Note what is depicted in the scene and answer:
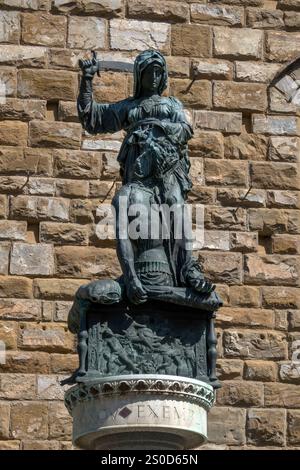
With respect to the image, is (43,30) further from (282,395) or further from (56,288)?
(282,395)

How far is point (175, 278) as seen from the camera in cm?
860

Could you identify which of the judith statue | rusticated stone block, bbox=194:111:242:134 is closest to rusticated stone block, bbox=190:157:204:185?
rusticated stone block, bbox=194:111:242:134

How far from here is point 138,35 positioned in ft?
40.3

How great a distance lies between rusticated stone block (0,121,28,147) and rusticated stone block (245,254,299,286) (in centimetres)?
189

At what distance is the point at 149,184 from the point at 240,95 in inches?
147

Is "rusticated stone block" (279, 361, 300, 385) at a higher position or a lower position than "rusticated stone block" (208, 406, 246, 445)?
higher

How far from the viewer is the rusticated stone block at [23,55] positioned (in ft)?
39.7

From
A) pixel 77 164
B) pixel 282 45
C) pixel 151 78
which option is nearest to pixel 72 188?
pixel 77 164

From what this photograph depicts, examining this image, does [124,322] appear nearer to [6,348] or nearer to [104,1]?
[6,348]

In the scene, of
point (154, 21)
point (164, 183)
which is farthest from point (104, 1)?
point (164, 183)

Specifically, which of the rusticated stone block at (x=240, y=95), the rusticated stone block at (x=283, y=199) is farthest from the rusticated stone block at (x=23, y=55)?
the rusticated stone block at (x=283, y=199)

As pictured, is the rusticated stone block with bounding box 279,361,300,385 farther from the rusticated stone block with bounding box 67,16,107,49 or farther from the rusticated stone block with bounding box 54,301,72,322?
the rusticated stone block with bounding box 67,16,107,49

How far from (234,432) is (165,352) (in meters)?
3.26

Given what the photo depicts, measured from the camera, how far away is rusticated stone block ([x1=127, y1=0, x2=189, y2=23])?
1234 centimetres
